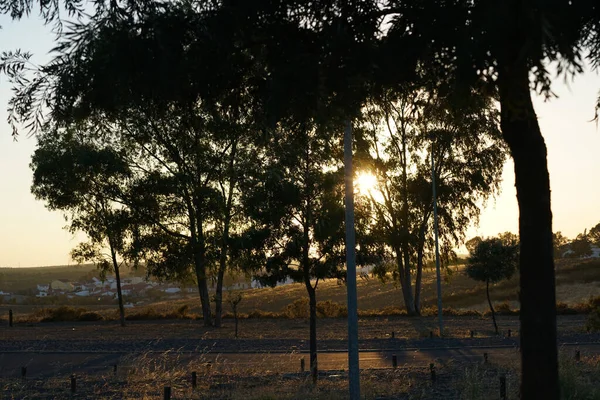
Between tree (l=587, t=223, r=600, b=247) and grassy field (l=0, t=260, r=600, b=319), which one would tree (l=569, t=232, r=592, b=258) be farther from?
grassy field (l=0, t=260, r=600, b=319)

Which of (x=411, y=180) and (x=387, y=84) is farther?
(x=411, y=180)

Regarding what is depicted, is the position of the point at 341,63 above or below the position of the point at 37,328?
above

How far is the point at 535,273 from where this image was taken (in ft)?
33.7

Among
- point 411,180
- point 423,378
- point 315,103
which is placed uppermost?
point 411,180

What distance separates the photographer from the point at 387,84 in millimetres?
9727

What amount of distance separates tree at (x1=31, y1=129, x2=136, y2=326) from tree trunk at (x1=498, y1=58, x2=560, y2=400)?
3692 cm

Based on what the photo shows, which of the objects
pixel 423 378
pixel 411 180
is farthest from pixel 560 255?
pixel 423 378

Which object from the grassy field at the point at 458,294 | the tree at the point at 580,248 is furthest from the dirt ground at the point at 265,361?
the tree at the point at 580,248

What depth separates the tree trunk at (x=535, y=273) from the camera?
10.3 meters

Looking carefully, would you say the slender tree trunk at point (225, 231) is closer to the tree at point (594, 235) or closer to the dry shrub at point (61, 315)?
the dry shrub at point (61, 315)

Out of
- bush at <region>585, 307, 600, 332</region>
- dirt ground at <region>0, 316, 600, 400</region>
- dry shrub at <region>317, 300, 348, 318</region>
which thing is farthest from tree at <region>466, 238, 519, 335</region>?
dry shrub at <region>317, 300, 348, 318</region>

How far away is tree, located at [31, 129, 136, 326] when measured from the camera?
150 feet

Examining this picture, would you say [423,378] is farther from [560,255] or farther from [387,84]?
[560,255]

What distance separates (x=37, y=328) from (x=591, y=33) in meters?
43.0
